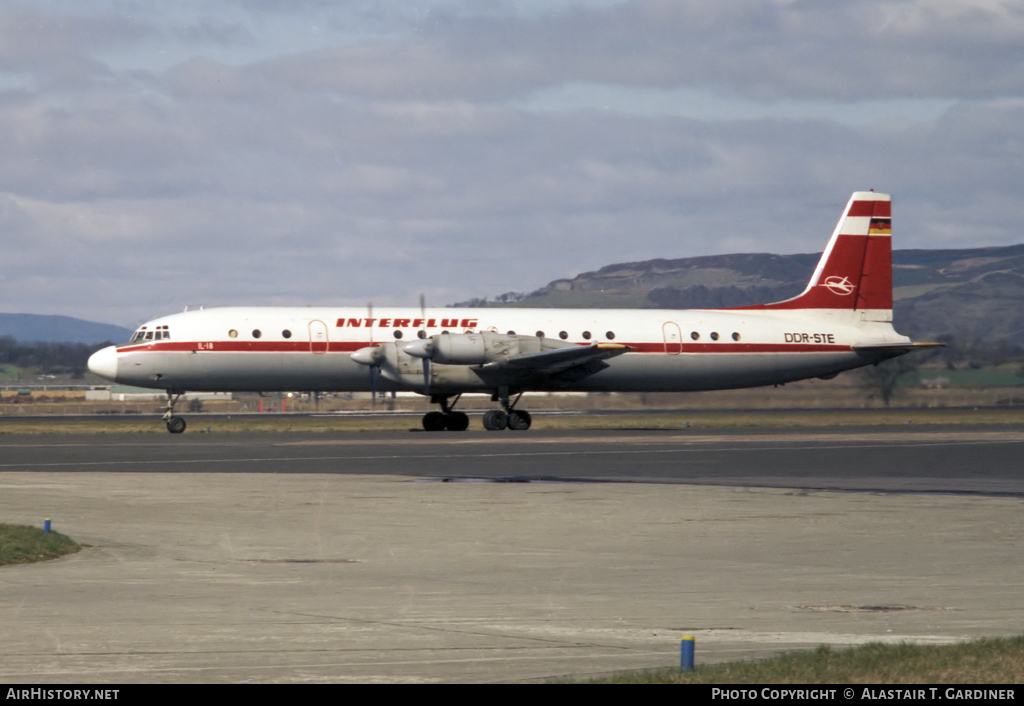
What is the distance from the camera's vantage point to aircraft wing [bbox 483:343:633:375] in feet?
155

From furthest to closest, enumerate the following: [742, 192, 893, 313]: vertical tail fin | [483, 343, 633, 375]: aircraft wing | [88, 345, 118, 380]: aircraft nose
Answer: [742, 192, 893, 313]: vertical tail fin < [88, 345, 118, 380]: aircraft nose < [483, 343, 633, 375]: aircraft wing

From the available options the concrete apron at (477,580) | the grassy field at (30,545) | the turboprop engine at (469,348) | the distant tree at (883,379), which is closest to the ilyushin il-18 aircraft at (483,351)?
the turboprop engine at (469,348)

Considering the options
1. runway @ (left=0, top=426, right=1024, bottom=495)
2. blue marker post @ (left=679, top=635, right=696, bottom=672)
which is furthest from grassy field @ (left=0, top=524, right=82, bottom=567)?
runway @ (left=0, top=426, right=1024, bottom=495)

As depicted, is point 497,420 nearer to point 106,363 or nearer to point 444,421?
point 444,421

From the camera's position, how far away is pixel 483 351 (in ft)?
154

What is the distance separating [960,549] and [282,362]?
34.3m

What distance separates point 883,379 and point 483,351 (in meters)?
28.5

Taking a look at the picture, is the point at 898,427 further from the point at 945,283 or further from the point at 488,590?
the point at 945,283

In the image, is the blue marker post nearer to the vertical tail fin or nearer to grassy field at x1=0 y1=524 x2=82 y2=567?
grassy field at x1=0 y1=524 x2=82 y2=567

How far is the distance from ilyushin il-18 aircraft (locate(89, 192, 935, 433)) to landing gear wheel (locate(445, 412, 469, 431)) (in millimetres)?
40

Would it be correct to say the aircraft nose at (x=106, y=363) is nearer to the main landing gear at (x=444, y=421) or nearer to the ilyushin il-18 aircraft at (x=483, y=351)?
the ilyushin il-18 aircraft at (x=483, y=351)

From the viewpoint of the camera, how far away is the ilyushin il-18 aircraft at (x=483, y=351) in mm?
47219

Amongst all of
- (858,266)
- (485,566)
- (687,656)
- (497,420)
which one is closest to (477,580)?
(485,566)

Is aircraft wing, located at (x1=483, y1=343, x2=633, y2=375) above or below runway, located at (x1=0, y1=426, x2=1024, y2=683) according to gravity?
above
